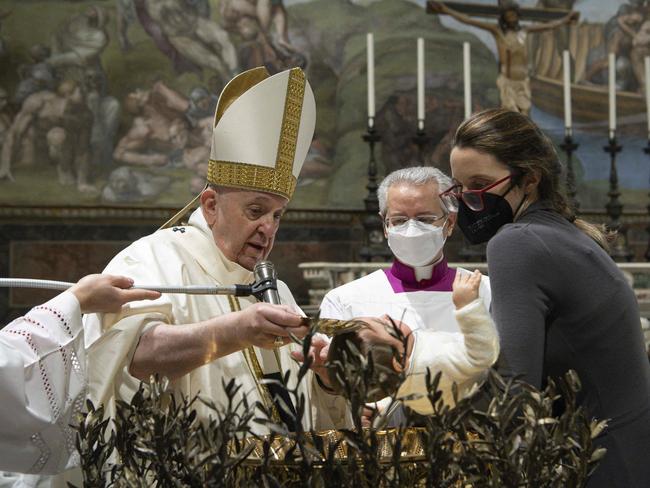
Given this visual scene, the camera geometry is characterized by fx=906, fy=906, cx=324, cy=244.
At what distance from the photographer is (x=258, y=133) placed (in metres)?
2.73

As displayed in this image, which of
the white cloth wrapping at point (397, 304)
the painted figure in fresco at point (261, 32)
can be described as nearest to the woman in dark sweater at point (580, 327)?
the white cloth wrapping at point (397, 304)

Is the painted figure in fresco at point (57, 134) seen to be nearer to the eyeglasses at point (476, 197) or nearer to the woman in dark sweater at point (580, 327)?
the eyeglasses at point (476, 197)

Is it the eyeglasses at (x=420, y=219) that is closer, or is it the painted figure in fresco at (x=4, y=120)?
the eyeglasses at (x=420, y=219)

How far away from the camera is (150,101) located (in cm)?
846

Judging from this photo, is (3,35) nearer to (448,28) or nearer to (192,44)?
(192,44)

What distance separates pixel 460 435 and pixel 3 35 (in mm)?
7788

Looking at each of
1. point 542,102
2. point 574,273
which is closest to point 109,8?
point 542,102

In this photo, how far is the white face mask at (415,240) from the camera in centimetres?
331

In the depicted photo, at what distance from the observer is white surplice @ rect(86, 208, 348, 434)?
2.21 m

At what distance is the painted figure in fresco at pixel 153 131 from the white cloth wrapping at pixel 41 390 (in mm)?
6632

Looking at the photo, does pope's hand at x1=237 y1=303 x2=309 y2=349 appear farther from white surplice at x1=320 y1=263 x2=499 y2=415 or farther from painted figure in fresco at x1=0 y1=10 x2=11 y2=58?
painted figure in fresco at x1=0 y1=10 x2=11 y2=58

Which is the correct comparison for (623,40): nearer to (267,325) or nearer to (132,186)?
(132,186)

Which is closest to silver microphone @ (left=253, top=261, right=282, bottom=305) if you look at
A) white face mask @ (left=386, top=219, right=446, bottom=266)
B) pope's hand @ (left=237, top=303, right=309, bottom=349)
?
pope's hand @ (left=237, top=303, right=309, bottom=349)

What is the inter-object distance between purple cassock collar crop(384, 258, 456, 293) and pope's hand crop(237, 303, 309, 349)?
172 centimetres
